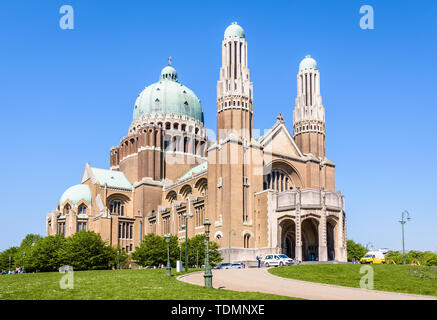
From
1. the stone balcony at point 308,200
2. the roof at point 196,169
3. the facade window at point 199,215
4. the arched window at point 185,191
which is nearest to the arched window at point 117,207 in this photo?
the roof at point 196,169

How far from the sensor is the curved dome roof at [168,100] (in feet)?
315

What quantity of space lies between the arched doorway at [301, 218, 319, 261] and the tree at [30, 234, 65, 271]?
100 feet

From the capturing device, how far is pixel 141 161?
3474 inches

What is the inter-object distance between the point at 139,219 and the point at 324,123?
34049 millimetres

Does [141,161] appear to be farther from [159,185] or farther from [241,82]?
[241,82]

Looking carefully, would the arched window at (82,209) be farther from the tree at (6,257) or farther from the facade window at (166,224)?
the tree at (6,257)

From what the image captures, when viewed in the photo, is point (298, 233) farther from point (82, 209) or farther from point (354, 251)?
point (82, 209)

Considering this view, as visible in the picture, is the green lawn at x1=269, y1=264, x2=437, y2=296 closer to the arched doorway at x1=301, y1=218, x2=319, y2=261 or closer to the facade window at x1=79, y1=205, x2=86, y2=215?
the arched doorway at x1=301, y1=218, x2=319, y2=261

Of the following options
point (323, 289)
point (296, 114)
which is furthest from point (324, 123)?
point (323, 289)

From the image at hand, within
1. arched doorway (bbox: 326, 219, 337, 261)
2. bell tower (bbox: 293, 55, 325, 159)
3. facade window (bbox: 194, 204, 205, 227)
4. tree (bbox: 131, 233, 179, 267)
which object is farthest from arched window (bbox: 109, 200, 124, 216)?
arched doorway (bbox: 326, 219, 337, 261)

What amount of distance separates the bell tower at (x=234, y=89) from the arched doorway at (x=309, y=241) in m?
13.7

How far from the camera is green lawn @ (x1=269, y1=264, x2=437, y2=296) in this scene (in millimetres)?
26875

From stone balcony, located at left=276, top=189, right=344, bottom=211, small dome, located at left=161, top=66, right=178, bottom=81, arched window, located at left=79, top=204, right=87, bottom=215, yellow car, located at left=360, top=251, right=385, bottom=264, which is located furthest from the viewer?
small dome, located at left=161, top=66, right=178, bottom=81

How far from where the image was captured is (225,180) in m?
64.2
